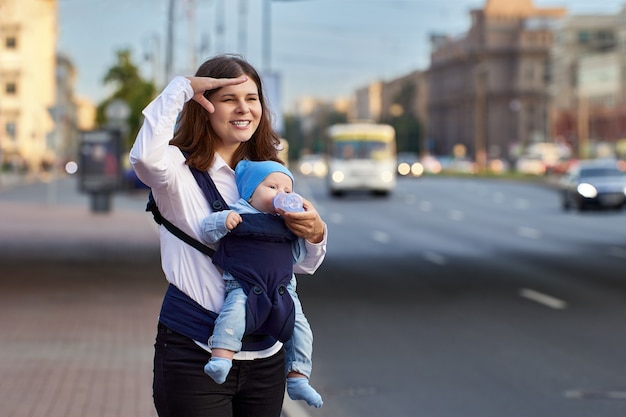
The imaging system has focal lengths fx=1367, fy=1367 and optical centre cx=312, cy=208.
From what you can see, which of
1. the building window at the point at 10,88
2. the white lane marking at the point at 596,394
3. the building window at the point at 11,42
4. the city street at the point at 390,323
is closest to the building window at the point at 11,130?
the building window at the point at 10,88

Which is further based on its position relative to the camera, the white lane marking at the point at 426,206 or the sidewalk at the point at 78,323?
the white lane marking at the point at 426,206

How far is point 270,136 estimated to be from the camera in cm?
446

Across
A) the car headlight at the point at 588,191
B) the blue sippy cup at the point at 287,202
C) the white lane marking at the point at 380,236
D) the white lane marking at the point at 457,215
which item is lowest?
the white lane marking at the point at 380,236

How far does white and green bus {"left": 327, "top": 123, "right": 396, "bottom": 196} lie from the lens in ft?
179

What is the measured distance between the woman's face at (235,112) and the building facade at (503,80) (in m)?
152

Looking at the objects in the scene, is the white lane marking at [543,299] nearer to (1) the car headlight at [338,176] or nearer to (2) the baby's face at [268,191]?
(2) the baby's face at [268,191]

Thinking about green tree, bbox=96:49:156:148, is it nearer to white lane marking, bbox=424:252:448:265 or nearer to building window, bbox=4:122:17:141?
building window, bbox=4:122:17:141

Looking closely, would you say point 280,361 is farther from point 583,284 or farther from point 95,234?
point 95,234

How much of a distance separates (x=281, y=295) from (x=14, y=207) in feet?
133

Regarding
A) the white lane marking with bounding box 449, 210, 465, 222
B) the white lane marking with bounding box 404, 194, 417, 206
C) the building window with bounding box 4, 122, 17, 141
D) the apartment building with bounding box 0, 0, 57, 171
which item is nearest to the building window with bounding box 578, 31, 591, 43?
the apartment building with bounding box 0, 0, 57, 171

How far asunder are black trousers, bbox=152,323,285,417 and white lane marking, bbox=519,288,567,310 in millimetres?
11707

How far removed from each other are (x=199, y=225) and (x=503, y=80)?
6378 inches

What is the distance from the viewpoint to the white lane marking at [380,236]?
94.8ft

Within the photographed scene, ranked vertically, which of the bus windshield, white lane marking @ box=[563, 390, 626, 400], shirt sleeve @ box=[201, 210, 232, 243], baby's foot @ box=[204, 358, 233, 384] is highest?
the bus windshield
